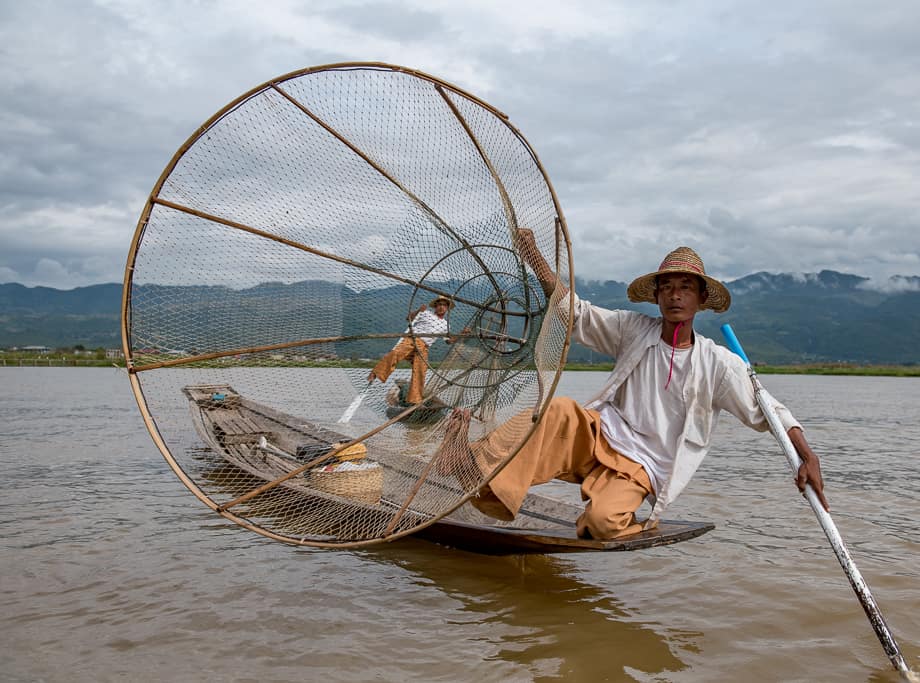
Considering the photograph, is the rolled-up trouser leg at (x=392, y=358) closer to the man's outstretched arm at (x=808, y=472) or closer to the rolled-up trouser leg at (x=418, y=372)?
the rolled-up trouser leg at (x=418, y=372)

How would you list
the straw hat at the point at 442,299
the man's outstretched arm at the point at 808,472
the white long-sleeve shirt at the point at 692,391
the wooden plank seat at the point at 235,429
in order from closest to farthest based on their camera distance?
the man's outstretched arm at the point at 808,472, the white long-sleeve shirt at the point at 692,391, the straw hat at the point at 442,299, the wooden plank seat at the point at 235,429

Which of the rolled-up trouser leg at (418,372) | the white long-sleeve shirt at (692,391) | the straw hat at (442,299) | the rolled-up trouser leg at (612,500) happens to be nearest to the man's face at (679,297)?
the white long-sleeve shirt at (692,391)

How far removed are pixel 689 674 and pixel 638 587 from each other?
91cm

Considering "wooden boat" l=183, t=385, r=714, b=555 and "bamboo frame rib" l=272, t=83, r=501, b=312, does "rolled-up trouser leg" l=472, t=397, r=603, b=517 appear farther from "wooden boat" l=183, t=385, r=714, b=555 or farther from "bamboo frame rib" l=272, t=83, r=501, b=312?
"bamboo frame rib" l=272, t=83, r=501, b=312

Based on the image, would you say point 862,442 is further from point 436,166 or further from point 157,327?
point 157,327

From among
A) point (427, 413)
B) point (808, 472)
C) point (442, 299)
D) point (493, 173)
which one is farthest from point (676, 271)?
point (427, 413)

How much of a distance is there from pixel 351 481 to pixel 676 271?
202 centimetres

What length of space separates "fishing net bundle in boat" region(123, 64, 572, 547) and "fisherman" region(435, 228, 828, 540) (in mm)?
186

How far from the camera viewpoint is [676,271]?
3043mm

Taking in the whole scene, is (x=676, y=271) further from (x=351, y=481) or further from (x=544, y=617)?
(x=351, y=481)

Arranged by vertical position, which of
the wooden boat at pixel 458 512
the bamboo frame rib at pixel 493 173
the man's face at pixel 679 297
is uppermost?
the bamboo frame rib at pixel 493 173

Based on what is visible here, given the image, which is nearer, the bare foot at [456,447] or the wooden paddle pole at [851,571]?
the wooden paddle pole at [851,571]

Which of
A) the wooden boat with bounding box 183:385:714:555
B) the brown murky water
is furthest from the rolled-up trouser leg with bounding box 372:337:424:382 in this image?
the brown murky water

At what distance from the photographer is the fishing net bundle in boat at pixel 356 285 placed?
326 centimetres
